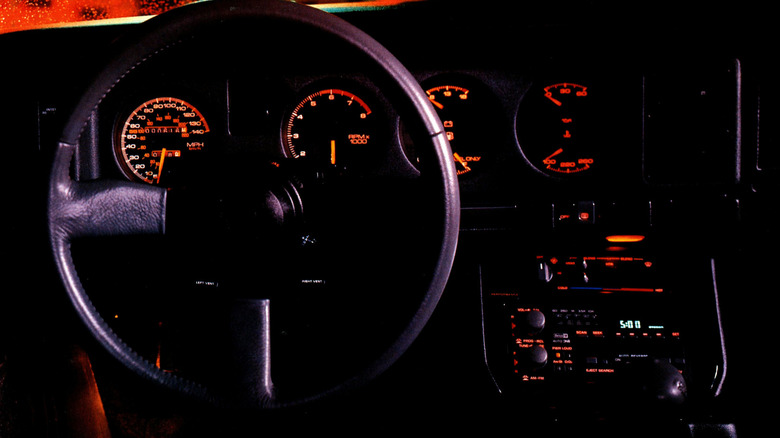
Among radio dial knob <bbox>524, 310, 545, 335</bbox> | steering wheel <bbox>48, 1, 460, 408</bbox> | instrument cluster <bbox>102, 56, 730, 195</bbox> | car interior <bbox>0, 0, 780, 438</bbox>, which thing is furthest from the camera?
instrument cluster <bbox>102, 56, 730, 195</bbox>

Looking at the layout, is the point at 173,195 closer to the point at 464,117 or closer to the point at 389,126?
the point at 389,126

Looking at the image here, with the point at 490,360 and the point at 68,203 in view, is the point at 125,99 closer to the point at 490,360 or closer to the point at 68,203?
the point at 68,203

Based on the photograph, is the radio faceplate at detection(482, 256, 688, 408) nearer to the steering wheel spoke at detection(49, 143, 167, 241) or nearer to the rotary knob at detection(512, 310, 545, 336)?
the rotary knob at detection(512, 310, 545, 336)

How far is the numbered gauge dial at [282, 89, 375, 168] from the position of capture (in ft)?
5.82

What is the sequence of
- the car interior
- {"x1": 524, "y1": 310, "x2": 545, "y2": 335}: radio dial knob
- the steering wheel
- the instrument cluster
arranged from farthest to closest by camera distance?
1. the instrument cluster
2. {"x1": 524, "y1": 310, "x2": 545, "y2": 335}: radio dial knob
3. the car interior
4. the steering wheel

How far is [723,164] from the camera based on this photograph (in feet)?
5.30

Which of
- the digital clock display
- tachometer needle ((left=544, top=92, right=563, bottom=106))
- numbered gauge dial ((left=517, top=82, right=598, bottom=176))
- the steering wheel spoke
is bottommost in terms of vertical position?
the digital clock display

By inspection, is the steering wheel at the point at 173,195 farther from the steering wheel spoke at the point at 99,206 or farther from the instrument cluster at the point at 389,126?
the instrument cluster at the point at 389,126

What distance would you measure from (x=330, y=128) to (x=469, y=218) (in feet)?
1.71

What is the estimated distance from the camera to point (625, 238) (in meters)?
1.62

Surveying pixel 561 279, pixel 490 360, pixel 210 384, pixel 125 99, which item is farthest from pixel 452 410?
pixel 125 99

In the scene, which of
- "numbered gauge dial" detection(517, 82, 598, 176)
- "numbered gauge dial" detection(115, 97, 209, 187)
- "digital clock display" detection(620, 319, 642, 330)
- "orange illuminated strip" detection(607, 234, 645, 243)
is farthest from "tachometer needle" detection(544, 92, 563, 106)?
"numbered gauge dial" detection(115, 97, 209, 187)

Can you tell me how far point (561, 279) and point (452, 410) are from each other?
0.53 m

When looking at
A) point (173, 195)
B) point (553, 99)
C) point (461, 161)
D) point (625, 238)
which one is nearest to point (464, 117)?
point (461, 161)
